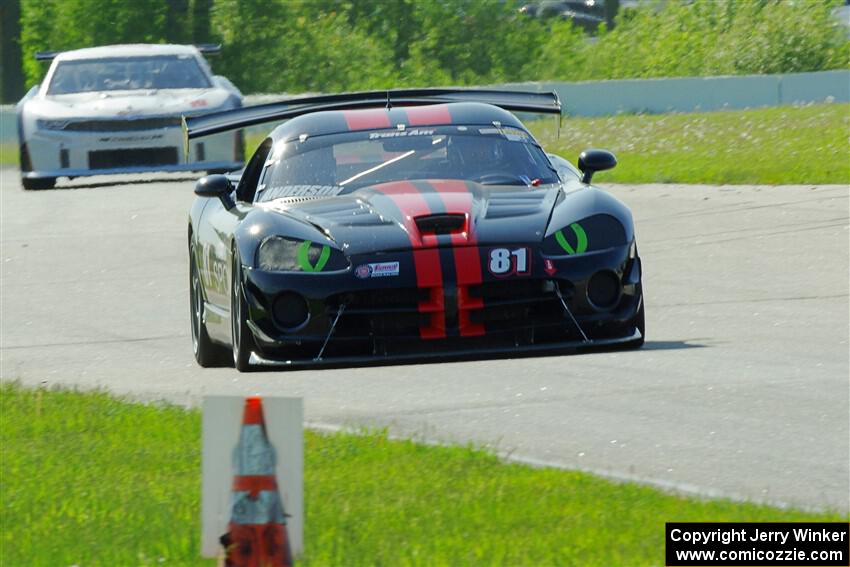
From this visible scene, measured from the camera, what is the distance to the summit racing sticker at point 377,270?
328 inches

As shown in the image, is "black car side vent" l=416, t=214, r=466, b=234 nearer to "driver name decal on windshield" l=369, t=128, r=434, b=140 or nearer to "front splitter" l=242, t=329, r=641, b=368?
"front splitter" l=242, t=329, r=641, b=368

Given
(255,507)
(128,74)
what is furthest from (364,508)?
(128,74)

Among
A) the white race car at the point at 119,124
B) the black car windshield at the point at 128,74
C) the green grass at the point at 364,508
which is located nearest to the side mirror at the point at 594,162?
the green grass at the point at 364,508

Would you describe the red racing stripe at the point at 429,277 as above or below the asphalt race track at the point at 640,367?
above

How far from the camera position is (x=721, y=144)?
24.2 meters

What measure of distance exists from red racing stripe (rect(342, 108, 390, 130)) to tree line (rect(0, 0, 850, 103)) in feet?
91.6

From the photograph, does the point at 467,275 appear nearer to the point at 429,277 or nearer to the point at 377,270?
the point at 429,277

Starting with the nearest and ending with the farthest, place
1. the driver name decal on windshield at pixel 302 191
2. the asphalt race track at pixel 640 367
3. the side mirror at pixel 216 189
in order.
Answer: the asphalt race track at pixel 640 367
the driver name decal on windshield at pixel 302 191
the side mirror at pixel 216 189

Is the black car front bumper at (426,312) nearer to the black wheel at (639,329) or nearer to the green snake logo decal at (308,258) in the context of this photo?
the green snake logo decal at (308,258)

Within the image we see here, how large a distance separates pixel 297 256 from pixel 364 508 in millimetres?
2158

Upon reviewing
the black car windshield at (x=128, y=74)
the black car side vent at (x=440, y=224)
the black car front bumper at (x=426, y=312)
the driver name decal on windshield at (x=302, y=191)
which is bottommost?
the black car windshield at (x=128, y=74)

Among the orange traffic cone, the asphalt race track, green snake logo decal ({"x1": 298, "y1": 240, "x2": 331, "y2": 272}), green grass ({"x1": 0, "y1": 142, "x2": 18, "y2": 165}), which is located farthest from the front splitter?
green grass ({"x1": 0, "y1": 142, "x2": 18, "y2": 165})

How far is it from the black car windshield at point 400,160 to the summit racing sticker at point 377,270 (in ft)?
3.60

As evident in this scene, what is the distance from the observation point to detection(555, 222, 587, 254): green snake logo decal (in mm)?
8523
